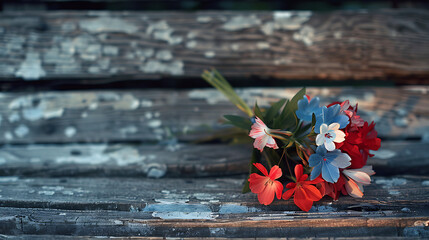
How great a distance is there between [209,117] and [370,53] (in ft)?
1.99

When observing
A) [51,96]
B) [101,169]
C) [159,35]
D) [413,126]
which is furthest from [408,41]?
[51,96]

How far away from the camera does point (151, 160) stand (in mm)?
1033

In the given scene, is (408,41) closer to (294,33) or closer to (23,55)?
(294,33)

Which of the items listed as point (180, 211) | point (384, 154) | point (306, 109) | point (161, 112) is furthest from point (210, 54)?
point (384, 154)

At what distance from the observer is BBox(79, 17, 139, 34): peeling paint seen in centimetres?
108

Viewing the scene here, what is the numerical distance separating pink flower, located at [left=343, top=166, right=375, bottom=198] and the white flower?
0.12m

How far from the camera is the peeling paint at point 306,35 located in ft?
3.58

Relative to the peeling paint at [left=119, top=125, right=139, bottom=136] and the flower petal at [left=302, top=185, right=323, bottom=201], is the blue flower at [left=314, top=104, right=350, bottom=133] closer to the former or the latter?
the flower petal at [left=302, top=185, right=323, bottom=201]

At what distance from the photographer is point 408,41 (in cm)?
110

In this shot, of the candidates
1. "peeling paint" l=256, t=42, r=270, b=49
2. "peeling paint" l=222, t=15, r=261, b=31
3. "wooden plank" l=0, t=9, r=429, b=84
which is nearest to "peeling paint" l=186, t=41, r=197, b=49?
"wooden plank" l=0, t=9, r=429, b=84

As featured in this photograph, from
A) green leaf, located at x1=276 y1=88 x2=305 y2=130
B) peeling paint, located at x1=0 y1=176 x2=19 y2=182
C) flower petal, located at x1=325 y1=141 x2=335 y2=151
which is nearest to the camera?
flower petal, located at x1=325 y1=141 x2=335 y2=151

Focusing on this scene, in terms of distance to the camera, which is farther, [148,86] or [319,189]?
[148,86]

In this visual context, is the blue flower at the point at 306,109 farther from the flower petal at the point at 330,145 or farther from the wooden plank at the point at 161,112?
the wooden plank at the point at 161,112

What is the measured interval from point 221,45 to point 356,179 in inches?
24.7
